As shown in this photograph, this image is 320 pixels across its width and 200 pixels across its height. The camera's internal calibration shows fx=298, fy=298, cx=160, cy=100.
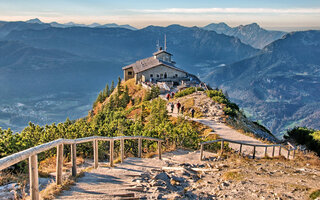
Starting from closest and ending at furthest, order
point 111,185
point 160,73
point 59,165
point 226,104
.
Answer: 1. point 59,165
2. point 111,185
3. point 226,104
4. point 160,73

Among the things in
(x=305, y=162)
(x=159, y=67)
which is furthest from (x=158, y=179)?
(x=159, y=67)

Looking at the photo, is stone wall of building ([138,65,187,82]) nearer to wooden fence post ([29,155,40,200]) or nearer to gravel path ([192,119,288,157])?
gravel path ([192,119,288,157])

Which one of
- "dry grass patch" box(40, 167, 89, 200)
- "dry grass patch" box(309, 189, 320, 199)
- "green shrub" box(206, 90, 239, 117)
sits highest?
"dry grass patch" box(40, 167, 89, 200)

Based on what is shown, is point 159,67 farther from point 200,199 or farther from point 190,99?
point 200,199

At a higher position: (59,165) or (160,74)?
(59,165)

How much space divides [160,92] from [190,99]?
15721mm

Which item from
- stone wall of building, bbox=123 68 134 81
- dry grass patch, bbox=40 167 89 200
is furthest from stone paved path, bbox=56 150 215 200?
stone wall of building, bbox=123 68 134 81

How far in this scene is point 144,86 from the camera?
58469 mm

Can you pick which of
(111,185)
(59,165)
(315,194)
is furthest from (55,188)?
(315,194)

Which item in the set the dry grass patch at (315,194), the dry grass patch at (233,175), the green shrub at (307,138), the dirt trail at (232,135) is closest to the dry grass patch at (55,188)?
the dry grass patch at (233,175)

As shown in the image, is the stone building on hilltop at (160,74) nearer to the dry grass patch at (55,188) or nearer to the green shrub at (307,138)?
the green shrub at (307,138)

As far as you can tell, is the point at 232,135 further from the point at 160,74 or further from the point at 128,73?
the point at 128,73

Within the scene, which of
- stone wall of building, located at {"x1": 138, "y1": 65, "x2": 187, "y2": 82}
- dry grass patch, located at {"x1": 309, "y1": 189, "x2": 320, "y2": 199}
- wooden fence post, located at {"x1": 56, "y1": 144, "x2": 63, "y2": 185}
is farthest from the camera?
stone wall of building, located at {"x1": 138, "y1": 65, "x2": 187, "y2": 82}

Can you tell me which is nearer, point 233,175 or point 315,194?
point 315,194
